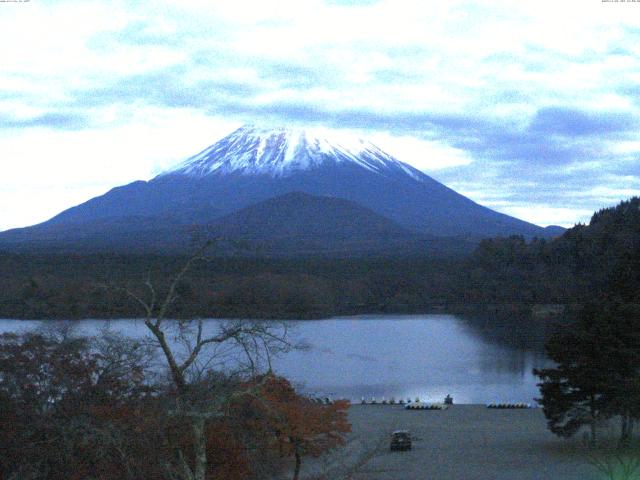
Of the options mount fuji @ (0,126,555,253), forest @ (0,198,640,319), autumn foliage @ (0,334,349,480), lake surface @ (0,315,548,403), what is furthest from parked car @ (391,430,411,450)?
mount fuji @ (0,126,555,253)

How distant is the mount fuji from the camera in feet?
249

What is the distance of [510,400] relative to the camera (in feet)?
65.5

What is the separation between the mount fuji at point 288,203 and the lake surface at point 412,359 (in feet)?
110

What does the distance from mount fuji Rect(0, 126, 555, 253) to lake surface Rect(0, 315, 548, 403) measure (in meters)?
33.4

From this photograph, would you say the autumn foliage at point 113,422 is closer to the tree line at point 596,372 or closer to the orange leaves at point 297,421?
the orange leaves at point 297,421

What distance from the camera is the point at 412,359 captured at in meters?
27.7

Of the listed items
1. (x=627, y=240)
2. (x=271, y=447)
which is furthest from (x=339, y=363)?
(x=627, y=240)

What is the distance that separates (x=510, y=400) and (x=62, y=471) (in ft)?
48.2

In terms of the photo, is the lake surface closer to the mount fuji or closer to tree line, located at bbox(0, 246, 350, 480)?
tree line, located at bbox(0, 246, 350, 480)

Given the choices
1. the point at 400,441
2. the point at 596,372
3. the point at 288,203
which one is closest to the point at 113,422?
the point at 400,441

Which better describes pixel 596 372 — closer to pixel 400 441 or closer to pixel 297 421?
pixel 400 441

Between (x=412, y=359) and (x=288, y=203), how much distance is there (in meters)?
57.6

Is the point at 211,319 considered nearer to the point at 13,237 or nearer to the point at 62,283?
the point at 62,283

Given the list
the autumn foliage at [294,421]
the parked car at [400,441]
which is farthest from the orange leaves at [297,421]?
the parked car at [400,441]
